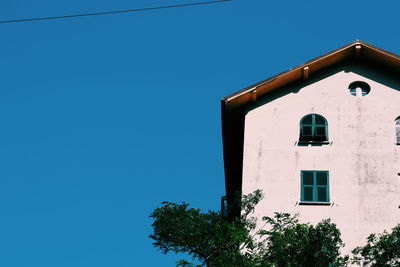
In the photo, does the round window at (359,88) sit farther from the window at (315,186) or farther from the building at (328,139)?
the window at (315,186)

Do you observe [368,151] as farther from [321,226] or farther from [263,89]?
[321,226]

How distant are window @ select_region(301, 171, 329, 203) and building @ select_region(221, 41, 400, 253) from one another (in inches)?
1.5

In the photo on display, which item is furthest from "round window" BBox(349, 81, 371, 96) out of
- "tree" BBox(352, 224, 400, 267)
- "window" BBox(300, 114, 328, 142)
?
"tree" BBox(352, 224, 400, 267)

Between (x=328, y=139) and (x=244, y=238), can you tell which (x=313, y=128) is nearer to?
(x=328, y=139)

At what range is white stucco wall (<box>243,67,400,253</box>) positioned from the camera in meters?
24.6

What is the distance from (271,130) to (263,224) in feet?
14.3

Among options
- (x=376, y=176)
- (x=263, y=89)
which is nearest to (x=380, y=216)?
(x=376, y=176)

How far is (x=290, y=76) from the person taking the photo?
2761 cm

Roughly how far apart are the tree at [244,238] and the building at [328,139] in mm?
1611

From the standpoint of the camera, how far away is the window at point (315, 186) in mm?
24984

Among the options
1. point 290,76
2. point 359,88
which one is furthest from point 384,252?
point 290,76

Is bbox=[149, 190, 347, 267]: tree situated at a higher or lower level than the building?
lower

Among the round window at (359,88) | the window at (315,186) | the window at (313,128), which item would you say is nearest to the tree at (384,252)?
the window at (315,186)

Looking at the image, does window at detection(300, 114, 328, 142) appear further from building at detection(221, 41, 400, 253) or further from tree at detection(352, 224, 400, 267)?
tree at detection(352, 224, 400, 267)
